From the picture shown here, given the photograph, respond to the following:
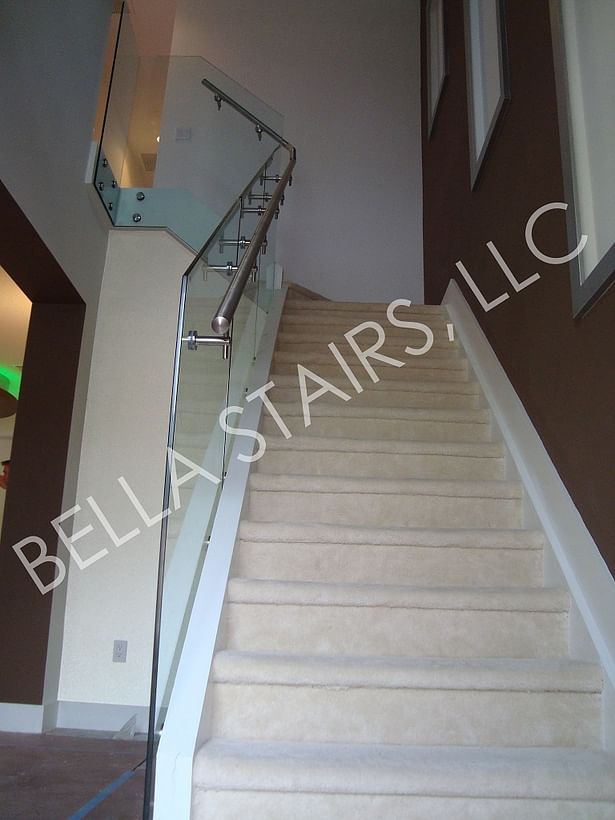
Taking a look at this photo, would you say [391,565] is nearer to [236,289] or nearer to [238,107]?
[236,289]

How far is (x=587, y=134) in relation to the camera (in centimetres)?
216

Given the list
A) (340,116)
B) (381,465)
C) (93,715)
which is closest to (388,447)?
(381,465)

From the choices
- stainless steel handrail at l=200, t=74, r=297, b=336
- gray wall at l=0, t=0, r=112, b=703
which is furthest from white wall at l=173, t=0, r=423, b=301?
gray wall at l=0, t=0, r=112, b=703

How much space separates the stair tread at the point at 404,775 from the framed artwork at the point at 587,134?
4.35 ft

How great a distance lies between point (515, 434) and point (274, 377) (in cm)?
129

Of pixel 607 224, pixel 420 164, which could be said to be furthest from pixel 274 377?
pixel 420 164

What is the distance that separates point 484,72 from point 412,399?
1989 millimetres

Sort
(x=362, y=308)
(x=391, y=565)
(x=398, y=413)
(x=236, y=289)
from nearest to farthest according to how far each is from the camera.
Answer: (x=236, y=289)
(x=391, y=565)
(x=398, y=413)
(x=362, y=308)

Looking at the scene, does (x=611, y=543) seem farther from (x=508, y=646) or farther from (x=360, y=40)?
(x=360, y=40)

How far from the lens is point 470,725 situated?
172cm

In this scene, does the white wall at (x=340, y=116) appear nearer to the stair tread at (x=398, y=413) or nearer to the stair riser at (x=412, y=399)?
the stair riser at (x=412, y=399)

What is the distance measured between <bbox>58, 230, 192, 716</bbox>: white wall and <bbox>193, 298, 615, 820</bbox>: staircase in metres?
1.23

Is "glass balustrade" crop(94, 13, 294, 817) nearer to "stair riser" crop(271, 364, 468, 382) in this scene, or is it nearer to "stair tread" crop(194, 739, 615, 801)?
"stair riser" crop(271, 364, 468, 382)

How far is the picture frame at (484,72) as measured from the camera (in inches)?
124
